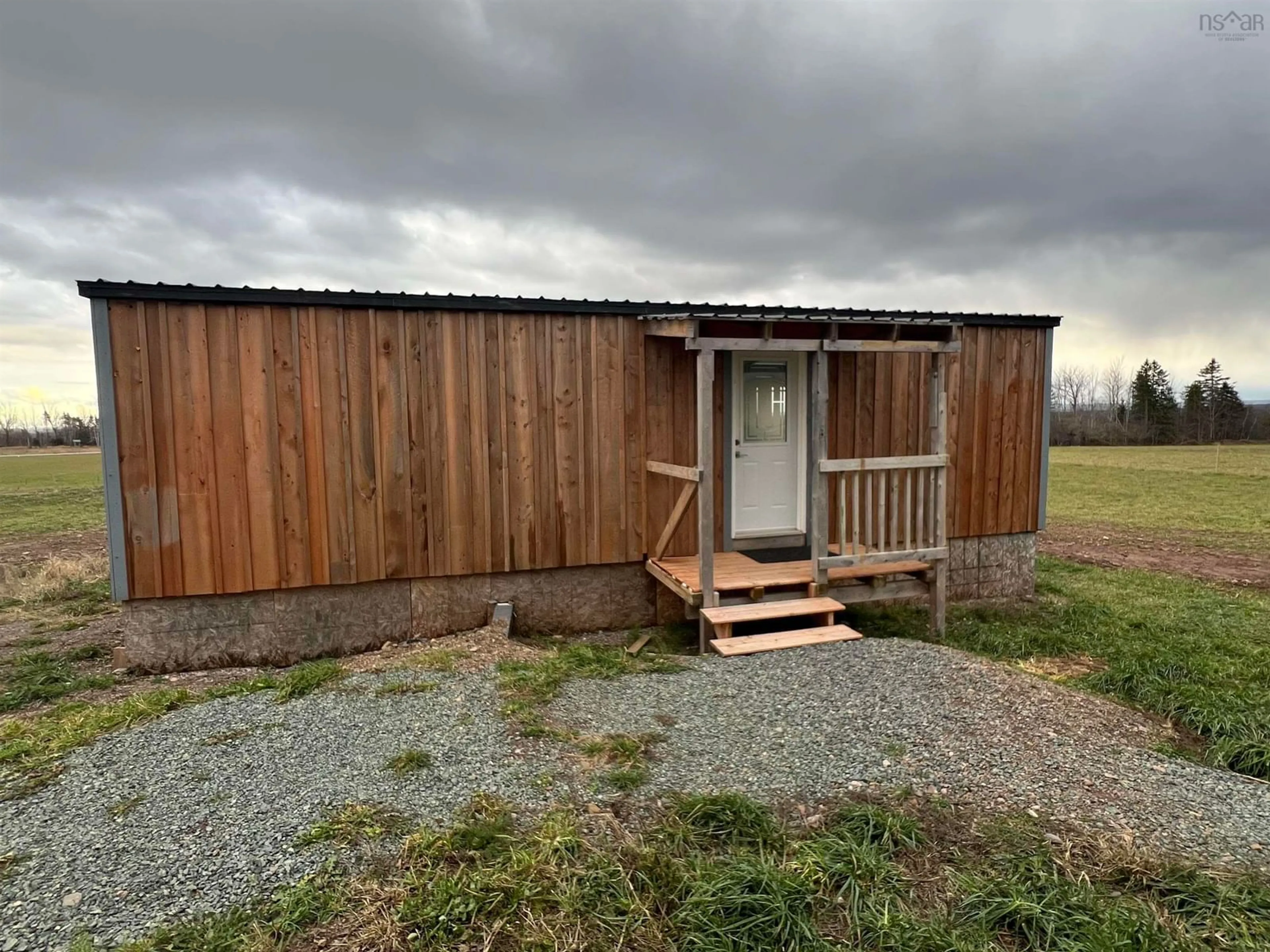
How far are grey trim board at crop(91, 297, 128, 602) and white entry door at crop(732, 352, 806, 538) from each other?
5.01 metres

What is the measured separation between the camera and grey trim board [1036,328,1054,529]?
7.35 m

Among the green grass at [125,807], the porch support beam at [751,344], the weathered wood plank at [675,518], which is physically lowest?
the green grass at [125,807]

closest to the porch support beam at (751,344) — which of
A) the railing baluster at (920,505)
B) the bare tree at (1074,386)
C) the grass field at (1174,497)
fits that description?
the railing baluster at (920,505)

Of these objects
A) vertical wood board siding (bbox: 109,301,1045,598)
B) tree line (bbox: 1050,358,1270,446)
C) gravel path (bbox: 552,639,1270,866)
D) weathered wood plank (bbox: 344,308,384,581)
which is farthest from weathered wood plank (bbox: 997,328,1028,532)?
tree line (bbox: 1050,358,1270,446)

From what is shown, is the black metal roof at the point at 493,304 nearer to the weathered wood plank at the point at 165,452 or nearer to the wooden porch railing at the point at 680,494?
the weathered wood plank at the point at 165,452

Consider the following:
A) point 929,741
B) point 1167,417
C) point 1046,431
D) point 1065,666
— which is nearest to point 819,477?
point 1065,666

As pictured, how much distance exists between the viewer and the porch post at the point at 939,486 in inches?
238

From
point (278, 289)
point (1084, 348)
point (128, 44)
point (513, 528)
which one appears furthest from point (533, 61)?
point (1084, 348)

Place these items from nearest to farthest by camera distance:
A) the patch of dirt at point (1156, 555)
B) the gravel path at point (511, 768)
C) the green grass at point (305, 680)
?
1. the gravel path at point (511, 768)
2. the green grass at point (305, 680)
3. the patch of dirt at point (1156, 555)

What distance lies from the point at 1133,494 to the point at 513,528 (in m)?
17.0

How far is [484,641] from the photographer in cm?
538

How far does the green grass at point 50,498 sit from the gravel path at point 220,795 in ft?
22.2

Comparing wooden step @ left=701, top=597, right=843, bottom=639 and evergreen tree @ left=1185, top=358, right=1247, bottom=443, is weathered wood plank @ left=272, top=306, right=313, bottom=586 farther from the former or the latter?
evergreen tree @ left=1185, top=358, right=1247, bottom=443

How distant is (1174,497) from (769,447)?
14.7m
